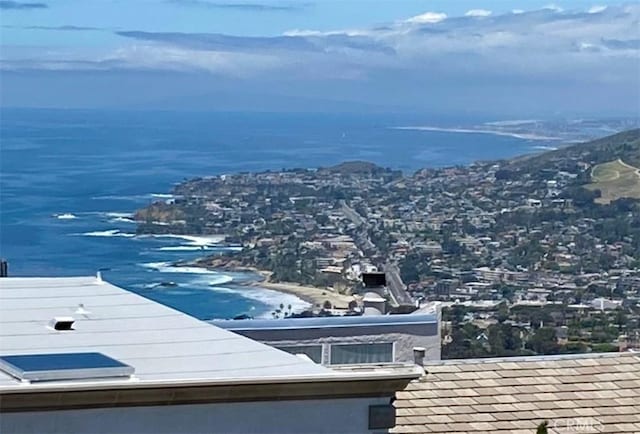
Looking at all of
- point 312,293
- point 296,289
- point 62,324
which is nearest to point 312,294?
point 312,293

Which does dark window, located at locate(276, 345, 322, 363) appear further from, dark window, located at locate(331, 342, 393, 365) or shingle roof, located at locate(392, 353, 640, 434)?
shingle roof, located at locate(392, 353, 640, 434)

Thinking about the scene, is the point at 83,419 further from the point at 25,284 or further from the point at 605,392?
the point at 605,392

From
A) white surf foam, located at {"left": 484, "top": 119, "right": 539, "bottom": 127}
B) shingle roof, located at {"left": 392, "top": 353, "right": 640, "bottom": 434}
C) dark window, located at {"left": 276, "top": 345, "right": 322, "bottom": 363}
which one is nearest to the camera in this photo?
shingle roof, located at {"left": 392, "top": 353, "right": 640, "bottom": 434}

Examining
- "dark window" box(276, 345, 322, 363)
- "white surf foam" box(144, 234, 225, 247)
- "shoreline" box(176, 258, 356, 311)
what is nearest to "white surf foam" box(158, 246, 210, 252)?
"white surf foam" box(144, 234, 225, 247)

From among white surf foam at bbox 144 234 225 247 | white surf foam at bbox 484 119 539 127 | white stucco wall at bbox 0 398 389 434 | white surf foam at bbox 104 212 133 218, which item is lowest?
white surf foam at bbox 144 234 225 247

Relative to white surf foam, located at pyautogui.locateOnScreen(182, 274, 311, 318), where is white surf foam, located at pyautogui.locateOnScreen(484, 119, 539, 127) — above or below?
above

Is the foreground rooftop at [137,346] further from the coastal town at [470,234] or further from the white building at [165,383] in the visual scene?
the coastal town at [470,234]

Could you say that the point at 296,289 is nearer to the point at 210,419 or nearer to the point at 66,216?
the point at 66,216
